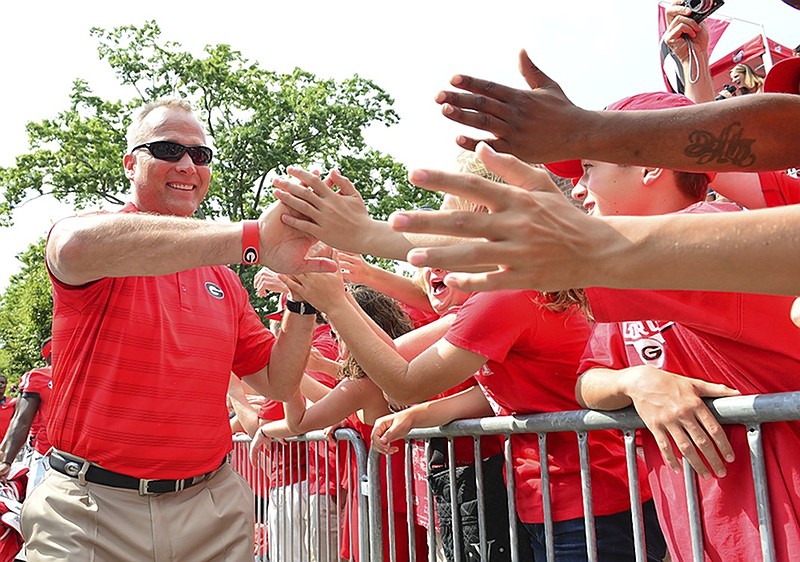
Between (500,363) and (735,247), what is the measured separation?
6.14 feet

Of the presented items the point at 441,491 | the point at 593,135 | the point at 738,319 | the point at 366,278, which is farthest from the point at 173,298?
the point at 738,319

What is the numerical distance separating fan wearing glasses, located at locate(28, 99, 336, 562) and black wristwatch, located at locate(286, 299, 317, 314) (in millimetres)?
298

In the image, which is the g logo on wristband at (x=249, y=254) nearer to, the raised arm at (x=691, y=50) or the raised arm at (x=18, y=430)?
the raised arm at (x=691, y=50)

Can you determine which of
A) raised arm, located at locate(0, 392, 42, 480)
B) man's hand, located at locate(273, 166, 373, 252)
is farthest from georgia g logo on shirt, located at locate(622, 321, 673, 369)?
raised arm, located at locate(0, 392, 42, 480)

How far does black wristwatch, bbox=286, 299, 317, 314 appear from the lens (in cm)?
401

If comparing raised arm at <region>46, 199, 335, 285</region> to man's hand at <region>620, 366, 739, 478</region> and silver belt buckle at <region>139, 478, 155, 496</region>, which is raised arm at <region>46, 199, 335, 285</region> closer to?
silver belt buckle at <region>139, 478, 155, 496</region>

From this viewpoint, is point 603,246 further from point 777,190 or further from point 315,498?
point 315,498

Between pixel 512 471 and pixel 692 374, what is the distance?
2.92 feet

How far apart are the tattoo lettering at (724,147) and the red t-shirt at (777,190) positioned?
1151 millimetres

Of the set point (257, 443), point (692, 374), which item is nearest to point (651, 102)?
point (692, 374)

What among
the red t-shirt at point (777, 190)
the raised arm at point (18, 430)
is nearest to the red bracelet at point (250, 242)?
the red t-shirt at point (777, 190)

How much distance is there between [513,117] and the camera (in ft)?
6.89

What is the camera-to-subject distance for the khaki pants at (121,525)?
3.30 metres

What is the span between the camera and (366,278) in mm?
4293
